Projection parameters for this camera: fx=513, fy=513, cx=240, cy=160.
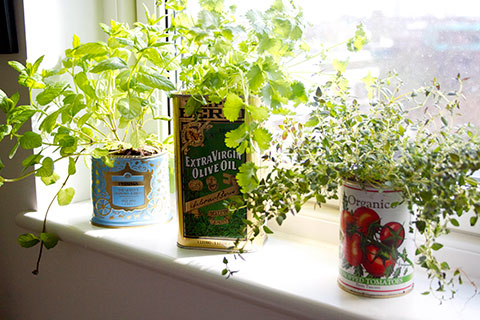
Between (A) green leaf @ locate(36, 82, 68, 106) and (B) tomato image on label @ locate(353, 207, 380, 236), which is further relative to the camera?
(A) green leaf @ locate(36, 82, 68, 106)

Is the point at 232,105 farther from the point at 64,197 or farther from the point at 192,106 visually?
the point at 64,197

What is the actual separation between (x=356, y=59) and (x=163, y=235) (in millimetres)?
510

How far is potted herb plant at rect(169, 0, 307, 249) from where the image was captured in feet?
2.37

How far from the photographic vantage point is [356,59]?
96cm

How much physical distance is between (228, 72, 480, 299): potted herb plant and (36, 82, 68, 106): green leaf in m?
0.40

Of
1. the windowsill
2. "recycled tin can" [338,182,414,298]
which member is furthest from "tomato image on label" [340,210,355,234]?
the windowsill

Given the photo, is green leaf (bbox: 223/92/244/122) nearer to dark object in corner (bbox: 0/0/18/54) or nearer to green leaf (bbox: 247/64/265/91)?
green leaf (bbox: 247/64/265/91)

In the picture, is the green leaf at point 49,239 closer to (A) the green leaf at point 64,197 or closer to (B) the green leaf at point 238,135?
(A) the green leaf at point 64,197

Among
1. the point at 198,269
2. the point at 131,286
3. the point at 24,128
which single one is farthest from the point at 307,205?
the point at 24,128

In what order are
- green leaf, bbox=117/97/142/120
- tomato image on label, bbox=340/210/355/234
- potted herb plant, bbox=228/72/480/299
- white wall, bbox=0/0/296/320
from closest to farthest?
potted herb plant, bbox=228/72/480/299, tomato image on label, bbox=340/210/355/234, green leaf, bbox=117/97/142/120, white wall, bbox=0/0/296/320

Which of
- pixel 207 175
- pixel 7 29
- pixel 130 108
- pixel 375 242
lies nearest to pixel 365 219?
pixel 375 242

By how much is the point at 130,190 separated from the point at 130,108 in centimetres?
23

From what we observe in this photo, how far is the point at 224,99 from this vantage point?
0.88 meters

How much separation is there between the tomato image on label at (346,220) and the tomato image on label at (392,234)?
0.05m
